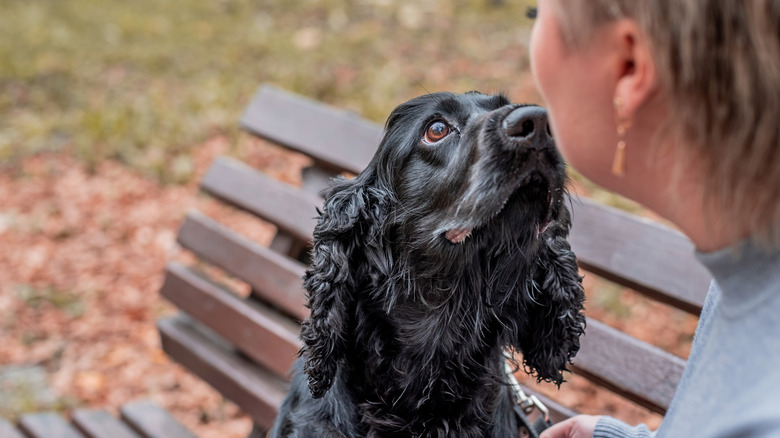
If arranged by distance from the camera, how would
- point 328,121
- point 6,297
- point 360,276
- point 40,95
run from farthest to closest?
point 40,95 < point 6,297 < point 328,121 < point 360,276

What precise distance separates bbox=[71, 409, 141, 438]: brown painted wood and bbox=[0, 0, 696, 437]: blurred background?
981 mm

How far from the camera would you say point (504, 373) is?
231cm

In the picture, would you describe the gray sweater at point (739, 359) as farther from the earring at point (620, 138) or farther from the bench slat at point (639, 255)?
the bench slat at point (639, 255)

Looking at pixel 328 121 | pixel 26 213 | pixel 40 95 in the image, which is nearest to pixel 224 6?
pixel 40 95

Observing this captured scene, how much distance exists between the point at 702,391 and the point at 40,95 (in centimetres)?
846

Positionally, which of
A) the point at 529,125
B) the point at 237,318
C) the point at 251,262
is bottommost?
the point at 237,318

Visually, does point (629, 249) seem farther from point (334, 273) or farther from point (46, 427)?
point (46, 427)

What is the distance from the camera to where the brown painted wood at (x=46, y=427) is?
344 cm

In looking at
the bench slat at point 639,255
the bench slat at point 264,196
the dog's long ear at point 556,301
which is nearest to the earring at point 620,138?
the dog's long ear at point 556,301

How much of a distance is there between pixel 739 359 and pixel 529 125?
81cm

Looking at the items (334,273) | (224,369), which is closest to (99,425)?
(224,369)

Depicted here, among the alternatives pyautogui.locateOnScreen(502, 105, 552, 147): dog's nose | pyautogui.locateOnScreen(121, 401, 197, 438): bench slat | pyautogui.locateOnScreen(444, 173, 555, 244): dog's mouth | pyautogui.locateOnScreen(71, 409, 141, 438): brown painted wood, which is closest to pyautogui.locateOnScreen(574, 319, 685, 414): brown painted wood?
pyautogui.locateOnScreen(444, 173, 555, 244): dog's mouth

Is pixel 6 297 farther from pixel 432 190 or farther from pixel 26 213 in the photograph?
pixel 432 190

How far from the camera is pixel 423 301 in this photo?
2236 mm
